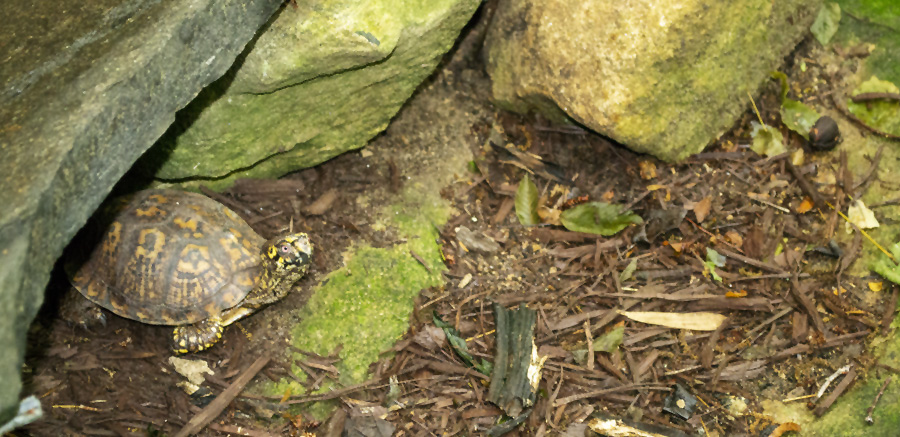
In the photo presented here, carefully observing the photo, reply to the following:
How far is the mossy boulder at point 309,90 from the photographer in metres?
3.41

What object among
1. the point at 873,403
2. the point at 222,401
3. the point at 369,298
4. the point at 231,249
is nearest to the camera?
the point at 222,401

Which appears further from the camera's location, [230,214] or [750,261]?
[750,261]

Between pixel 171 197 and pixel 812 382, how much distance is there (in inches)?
144

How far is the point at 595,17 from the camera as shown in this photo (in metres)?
3.78

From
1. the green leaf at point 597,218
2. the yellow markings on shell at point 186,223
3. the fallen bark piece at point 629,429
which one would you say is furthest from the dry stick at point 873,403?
the yellow markings on shell at point 186,223

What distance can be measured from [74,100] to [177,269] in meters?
1.25

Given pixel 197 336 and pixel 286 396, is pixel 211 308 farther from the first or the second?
pixel 286 396

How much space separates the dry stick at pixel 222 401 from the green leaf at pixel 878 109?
160 inches

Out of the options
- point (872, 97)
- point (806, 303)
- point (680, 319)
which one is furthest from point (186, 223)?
point (872, 97)

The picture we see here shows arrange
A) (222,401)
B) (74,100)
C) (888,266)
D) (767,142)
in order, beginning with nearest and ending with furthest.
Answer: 1. (74,100)
2. (222,401)
3. (888,266)
4. (767,142)

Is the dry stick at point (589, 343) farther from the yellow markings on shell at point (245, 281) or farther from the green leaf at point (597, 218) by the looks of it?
the yellow markings on shell at point (245, 281)

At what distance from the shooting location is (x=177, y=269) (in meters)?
3.53

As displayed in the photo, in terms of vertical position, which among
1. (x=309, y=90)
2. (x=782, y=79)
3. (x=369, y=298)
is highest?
(x=309, y=90)

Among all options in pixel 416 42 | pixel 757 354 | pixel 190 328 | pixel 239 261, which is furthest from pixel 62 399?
pixel 757 354
